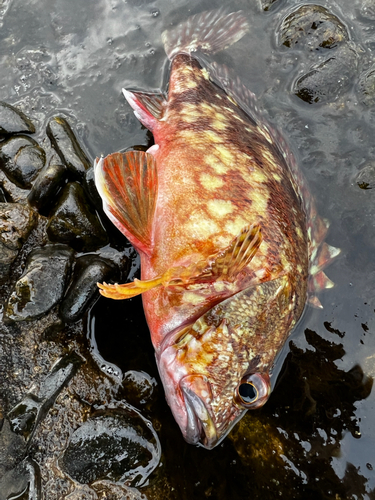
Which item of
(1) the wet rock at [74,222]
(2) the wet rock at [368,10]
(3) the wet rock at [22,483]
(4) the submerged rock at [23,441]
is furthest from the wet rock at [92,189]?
(2) the wet rock at [368,10]

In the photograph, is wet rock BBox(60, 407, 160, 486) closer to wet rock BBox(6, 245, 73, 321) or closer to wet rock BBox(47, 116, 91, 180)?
wet rock BBox(6, 245, 73, 321)

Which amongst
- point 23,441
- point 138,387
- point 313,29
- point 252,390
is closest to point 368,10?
point 313,29

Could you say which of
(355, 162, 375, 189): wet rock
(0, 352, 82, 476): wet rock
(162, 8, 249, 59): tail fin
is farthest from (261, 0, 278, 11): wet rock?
(0, 352, 82, 476): wet rock

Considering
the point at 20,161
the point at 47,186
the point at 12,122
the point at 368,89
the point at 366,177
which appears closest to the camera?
the point at 47,186

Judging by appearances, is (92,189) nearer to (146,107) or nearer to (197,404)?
(146,107)

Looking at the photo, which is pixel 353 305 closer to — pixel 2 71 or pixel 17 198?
pixel 17 198

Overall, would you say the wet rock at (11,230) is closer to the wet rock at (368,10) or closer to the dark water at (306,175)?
the dark water at (306,175)
